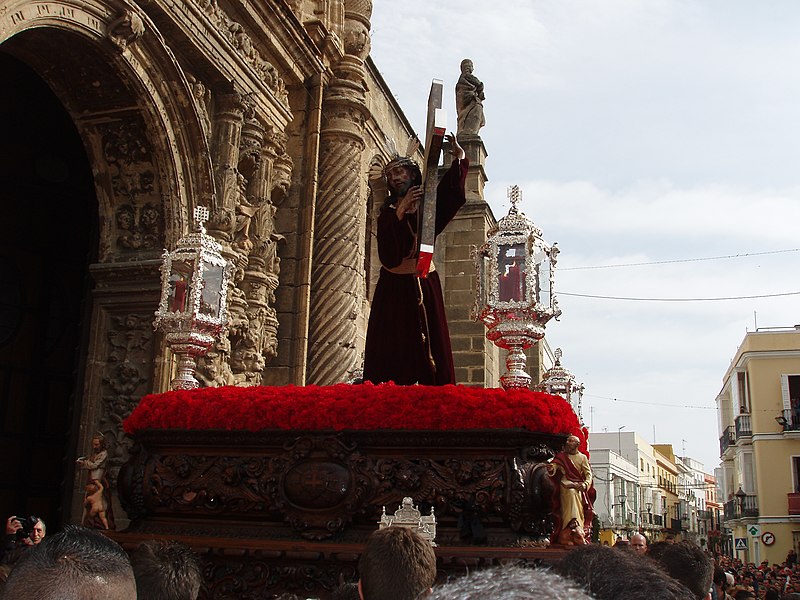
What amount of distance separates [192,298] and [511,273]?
261 cm

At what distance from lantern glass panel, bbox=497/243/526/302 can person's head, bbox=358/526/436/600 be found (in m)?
3.06

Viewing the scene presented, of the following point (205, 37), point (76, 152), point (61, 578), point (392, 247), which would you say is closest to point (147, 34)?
point (205, 37)

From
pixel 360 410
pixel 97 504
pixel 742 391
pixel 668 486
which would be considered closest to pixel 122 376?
pixel 97 504

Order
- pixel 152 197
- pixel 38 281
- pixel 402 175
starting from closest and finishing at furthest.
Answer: pixel 402 175
pixel 152 197
pixel 38 281

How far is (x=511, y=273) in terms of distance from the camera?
527cm

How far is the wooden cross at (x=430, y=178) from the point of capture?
5.14 m

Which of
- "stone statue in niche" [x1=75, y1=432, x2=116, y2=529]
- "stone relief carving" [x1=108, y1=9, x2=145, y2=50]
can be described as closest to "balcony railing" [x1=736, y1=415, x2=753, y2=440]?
"stone relief carving" [x1=108, y1=9, x2=145, y2=50]

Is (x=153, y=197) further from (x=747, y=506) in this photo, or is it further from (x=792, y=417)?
(x=747, y=506)

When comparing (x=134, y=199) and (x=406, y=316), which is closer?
(x=406, y=316)

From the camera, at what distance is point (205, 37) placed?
8.07 metres

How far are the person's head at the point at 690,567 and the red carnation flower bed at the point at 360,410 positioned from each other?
1326 millimetres

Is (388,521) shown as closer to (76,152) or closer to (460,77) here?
(76,152)

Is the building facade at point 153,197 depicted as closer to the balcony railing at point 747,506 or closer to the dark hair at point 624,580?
the dark hair at point 624,580

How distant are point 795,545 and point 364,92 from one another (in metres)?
25.1
